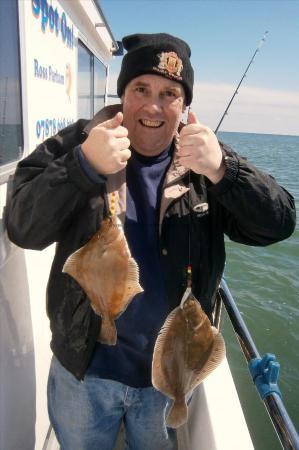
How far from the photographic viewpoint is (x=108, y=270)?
65.2 inches

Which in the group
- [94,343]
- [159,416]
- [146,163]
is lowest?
[159,416]

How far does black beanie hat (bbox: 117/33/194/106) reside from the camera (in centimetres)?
195

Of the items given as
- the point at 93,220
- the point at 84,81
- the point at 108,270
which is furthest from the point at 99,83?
the point at 108,270

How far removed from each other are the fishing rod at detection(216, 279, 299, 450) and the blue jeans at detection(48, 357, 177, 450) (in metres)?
0.54

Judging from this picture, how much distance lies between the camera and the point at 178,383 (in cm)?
187

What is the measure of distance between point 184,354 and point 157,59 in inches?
56.7

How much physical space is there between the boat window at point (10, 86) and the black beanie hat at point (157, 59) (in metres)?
0.55

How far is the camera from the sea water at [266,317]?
16.6 ft

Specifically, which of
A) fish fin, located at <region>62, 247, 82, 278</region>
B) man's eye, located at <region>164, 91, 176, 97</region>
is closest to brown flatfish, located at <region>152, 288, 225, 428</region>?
fish fin, located at <region>62, 247, 82, 278</region>

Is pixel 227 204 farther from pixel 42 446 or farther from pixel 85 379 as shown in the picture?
pixel 42 446

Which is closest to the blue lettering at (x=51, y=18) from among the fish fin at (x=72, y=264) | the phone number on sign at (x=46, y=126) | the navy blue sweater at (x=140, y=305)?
the phone number on sign at (x=46, y=126)

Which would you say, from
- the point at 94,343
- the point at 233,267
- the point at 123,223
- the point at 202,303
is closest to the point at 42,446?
the point at 94,343

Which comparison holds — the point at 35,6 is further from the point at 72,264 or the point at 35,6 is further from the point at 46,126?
the point at 72,264

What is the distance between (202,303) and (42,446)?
1.53 metres
